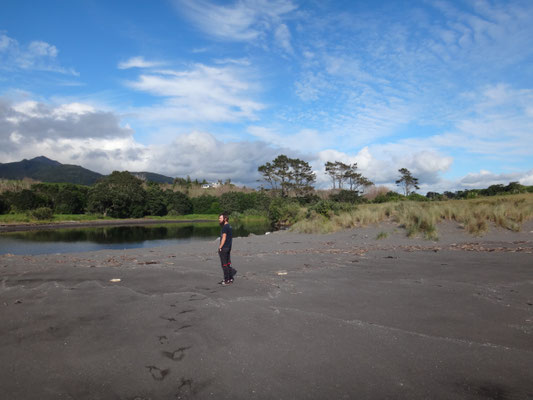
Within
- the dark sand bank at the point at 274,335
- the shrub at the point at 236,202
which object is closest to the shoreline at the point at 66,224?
the shrub at the point at 236,202

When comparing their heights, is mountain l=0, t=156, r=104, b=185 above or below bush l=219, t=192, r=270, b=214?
above

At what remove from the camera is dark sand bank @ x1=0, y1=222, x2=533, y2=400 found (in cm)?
288

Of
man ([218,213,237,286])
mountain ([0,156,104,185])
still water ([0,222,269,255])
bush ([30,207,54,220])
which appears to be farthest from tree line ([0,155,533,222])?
mountain ([0,156,104,185])

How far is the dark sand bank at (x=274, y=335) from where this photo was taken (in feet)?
9.45

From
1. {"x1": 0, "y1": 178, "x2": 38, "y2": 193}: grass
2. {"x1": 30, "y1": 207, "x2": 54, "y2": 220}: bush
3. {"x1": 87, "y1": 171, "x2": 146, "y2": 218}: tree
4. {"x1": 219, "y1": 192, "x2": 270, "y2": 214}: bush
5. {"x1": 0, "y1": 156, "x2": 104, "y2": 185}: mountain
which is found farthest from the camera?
{"x1": 0, "y1": 156, "x2": 104, "y2": 185}: mountain

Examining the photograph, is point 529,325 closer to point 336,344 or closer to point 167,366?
point 336,344

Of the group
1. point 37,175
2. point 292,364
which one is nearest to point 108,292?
point 292,364

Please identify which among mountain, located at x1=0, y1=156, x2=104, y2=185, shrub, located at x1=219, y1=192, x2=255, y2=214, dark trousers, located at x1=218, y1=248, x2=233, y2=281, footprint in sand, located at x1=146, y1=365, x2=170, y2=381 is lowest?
footprint in sand, located at x1=146, y1=365, x2=170, y2=381

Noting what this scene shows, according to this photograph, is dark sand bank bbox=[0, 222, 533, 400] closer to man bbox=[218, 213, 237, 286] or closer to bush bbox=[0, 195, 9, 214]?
man bbox=[218, 213, 237, 286]

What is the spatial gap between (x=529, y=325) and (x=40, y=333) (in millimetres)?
5979

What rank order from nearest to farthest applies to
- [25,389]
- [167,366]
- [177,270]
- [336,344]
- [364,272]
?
1. [25,389]
2. [167,366]
3. [336,344]
4. [364,272]
5. [177,270]

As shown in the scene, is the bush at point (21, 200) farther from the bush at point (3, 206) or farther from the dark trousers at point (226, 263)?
the dark trousers at point (226, 263)

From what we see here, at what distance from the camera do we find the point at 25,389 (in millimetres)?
2867

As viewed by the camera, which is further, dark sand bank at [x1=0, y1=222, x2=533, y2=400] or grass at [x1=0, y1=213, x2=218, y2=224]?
grass at [x1=0, y1=213, x2=218, y2=224]
